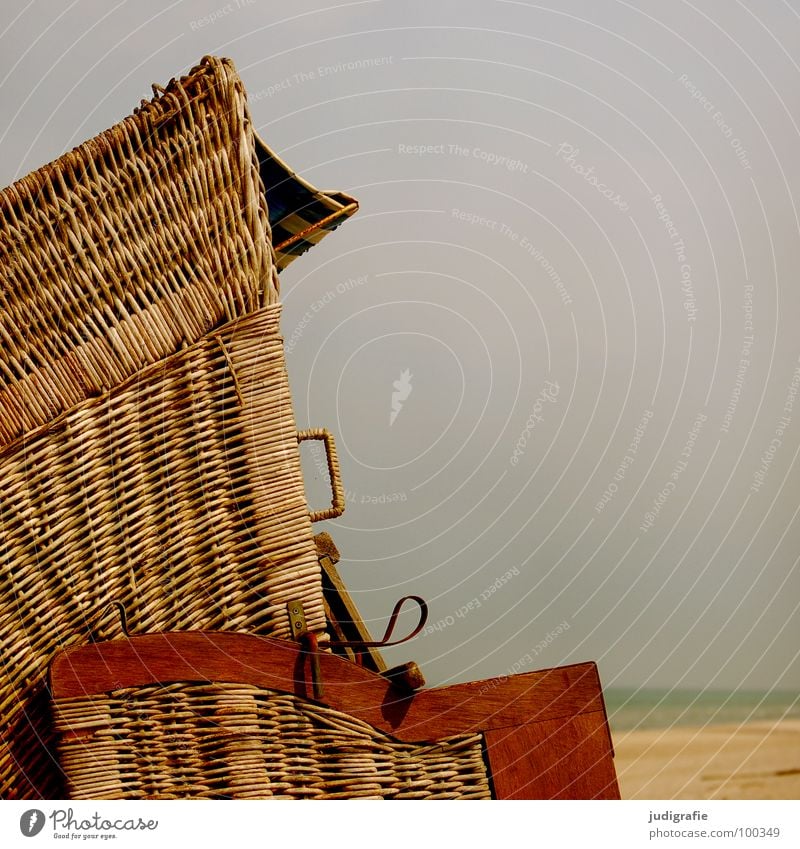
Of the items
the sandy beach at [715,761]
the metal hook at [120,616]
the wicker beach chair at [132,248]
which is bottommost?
the sandy beach at [715,761]

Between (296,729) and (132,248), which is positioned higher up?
(132,248)

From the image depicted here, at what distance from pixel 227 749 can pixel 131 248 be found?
27 cm

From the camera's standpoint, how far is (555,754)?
51cm

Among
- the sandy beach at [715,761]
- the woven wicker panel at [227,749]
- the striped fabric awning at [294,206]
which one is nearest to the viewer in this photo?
the woven wicker panel at [227,749]

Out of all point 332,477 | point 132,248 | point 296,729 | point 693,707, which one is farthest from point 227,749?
point 693,707

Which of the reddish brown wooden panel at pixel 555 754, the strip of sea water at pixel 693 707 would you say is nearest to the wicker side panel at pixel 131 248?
the reddish brown wooden panel at pixel 555 754

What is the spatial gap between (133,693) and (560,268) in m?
0.43

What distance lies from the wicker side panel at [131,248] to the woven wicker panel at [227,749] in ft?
0.52

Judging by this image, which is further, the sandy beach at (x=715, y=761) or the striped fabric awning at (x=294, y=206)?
the sandy beach at (x=715, y=761)

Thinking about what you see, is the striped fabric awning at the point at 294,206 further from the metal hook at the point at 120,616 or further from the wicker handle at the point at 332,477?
the metal hook at the point at 120,616

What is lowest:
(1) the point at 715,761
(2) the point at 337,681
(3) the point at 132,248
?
(1) the point at 715,761

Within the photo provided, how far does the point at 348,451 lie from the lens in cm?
71

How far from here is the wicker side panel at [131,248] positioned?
49 centimetres

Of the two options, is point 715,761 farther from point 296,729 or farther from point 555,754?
point 296,729
